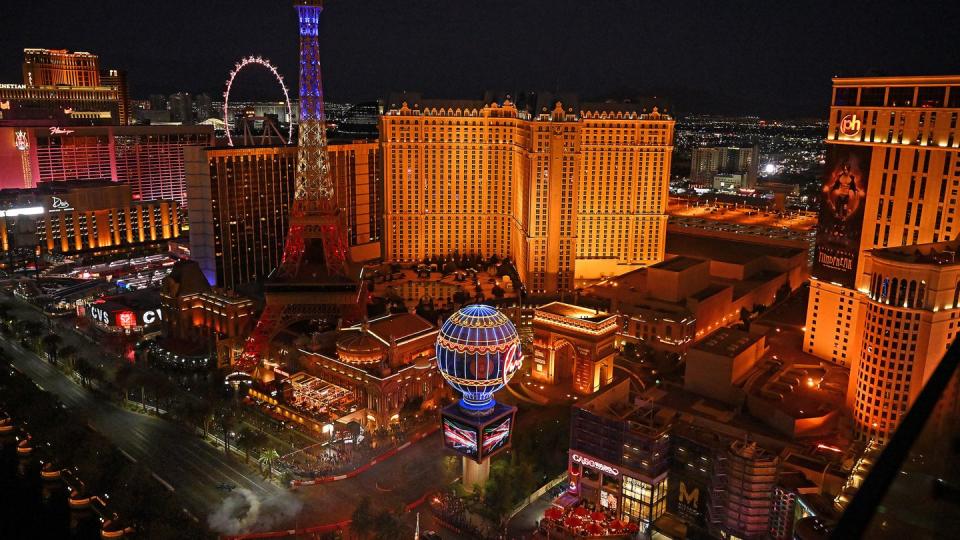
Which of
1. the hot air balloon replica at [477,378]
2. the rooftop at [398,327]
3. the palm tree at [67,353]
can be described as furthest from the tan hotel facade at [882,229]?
the palm tree at [67,353]

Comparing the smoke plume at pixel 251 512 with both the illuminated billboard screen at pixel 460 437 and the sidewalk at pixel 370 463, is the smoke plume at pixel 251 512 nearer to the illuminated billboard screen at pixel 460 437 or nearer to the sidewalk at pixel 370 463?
the sidewalk at pixel 370 463

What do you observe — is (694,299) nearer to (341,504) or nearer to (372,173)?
(341,504)

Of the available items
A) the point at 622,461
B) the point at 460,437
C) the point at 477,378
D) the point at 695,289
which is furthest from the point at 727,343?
the point at 460,437

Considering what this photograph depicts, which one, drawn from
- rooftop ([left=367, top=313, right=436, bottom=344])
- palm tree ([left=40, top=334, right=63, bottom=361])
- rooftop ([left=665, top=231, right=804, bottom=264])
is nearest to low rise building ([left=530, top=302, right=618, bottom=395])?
rooftop ([left=367, top=313, right=436, bottom=344])

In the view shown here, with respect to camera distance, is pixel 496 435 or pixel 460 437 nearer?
pixel 460 437

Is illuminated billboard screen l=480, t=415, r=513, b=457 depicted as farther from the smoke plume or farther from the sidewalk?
the smoke plume

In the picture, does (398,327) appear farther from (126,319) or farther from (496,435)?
(126,319)

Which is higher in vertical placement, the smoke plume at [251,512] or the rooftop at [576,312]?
the rooftop at [576,312]
